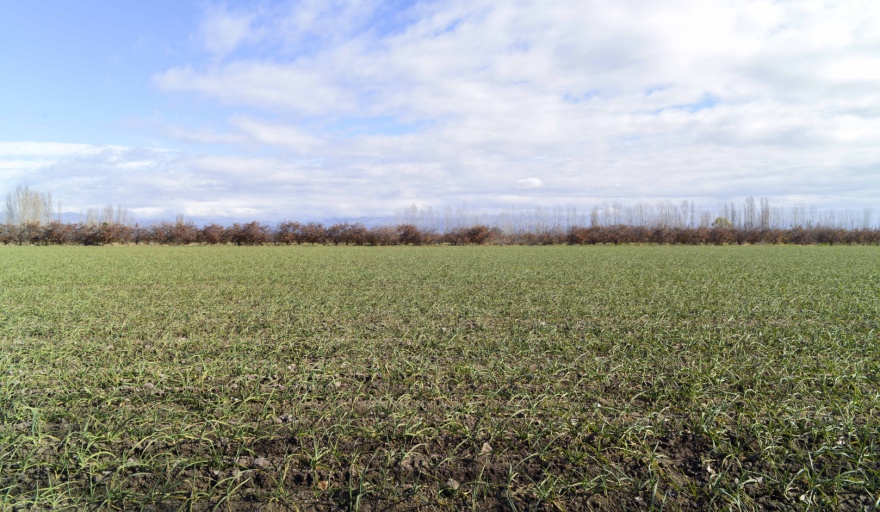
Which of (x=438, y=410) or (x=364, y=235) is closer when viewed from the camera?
(x=438, y=410)

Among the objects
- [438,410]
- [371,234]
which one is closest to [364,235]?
[371,234]

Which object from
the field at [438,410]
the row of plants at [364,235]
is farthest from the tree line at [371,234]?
the field at [438,410]

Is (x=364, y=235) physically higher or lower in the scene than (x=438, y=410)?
higher

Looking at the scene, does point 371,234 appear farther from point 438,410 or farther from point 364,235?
point 438,410

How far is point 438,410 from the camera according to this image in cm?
523

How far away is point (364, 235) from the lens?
212ft

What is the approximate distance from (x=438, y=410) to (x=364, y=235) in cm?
6032

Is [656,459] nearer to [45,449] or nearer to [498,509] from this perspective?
[498,509]

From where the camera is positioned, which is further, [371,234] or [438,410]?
[371,234]

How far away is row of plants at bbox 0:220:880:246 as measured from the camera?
59688 mm

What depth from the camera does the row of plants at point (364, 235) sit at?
59688 millimetres

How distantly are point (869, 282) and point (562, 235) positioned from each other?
50.6m

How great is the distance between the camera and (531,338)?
28.1 ft

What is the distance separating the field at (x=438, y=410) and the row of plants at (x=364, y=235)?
53.9 m
